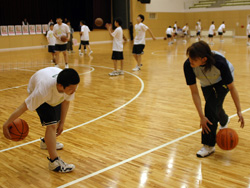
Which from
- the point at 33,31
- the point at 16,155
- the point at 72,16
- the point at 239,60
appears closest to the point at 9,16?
the point at 33,31

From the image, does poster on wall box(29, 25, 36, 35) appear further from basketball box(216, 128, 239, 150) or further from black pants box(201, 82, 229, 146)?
basketball box(216, 128, 239, 150)

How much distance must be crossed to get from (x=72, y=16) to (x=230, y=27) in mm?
14529

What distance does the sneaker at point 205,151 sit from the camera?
351 cm

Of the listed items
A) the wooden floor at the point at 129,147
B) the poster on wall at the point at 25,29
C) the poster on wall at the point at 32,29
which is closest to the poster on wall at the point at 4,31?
the poster on wall at the point at 25,29

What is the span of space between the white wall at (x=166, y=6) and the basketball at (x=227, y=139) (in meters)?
25.3

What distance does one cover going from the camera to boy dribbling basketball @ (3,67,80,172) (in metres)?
2.74

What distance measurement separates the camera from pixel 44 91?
2848mm

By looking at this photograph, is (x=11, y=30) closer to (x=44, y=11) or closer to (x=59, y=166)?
(x=44, y=11)

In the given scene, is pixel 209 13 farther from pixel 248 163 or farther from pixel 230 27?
pixel 248 163

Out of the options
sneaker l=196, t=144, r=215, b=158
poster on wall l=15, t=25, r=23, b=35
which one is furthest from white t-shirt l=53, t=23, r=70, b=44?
poster on wall l=15, t=25, r=23, b=35

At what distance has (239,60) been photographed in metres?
11.6

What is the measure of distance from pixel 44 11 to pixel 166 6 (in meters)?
12.3

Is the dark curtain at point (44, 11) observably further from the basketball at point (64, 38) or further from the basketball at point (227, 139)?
the basketball at point (227, 139)

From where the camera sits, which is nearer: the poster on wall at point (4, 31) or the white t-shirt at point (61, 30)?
the white t-shirt at point (61, 30)
